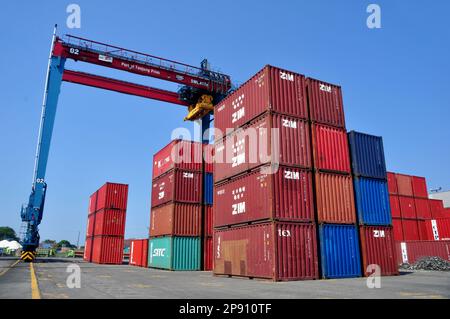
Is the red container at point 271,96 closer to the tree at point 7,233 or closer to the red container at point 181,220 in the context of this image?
the red container at point 181,220

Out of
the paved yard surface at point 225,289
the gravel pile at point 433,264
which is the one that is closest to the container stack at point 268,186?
the paved yard surface at point 225,289

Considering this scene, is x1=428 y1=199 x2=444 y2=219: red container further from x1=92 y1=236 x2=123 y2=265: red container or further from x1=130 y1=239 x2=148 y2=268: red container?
x1=92 y1=236 x2=123 y2=265: red container

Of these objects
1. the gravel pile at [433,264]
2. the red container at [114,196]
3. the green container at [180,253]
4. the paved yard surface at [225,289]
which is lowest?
the paved yard surface at [225,289]

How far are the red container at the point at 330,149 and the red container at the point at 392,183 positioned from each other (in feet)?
62.8

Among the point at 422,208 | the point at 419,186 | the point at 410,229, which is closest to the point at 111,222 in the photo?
the point at 410,229

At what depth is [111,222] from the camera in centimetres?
3644

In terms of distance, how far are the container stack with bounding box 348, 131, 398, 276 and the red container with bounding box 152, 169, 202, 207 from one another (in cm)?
1223

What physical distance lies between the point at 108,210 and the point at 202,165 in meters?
16.4

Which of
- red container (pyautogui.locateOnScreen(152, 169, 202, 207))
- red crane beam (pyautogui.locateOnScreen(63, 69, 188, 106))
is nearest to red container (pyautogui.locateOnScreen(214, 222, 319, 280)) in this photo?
red container (pyautogui.locateOnScreen(152, 169, 202, 207))

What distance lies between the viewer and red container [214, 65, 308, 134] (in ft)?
52.4

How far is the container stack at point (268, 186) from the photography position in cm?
1422
